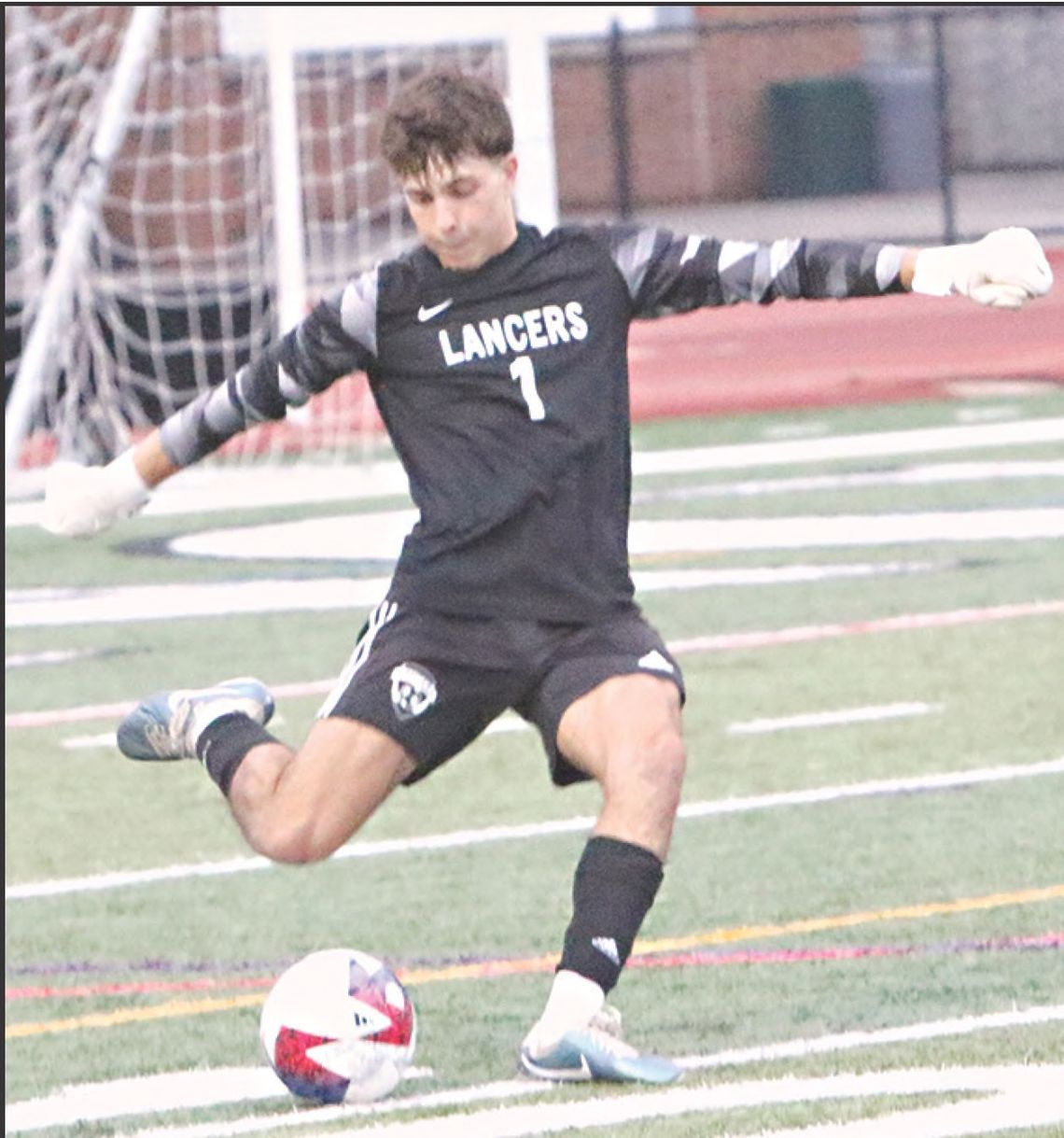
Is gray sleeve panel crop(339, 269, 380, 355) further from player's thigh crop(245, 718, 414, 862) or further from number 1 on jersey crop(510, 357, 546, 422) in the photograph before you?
player's thigh crop(245, 718, 414, 862)

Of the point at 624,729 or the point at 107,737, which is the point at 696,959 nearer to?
the point at 624,729

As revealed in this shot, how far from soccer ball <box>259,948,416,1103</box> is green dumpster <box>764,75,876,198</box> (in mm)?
25424

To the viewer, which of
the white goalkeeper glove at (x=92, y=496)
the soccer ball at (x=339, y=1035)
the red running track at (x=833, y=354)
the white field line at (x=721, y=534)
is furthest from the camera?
the red running track at (x=833, y=354)

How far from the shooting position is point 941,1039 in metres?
6.12

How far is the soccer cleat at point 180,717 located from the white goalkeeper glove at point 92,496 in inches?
19.4

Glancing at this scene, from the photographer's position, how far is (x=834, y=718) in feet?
34.7

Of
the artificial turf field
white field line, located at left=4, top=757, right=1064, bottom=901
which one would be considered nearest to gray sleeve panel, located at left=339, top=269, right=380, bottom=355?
the artificial turf field

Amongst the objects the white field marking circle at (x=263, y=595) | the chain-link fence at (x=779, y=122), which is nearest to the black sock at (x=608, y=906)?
the white field marking circle at (x=263, y=595)

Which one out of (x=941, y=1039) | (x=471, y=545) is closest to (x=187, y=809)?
(x=471, y=545)

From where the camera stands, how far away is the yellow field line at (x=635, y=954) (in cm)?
707

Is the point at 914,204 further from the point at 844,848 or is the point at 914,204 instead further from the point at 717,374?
the point at 844,848

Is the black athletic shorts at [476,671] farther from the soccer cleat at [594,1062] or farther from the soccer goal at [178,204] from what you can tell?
the soccer goal at [178,204]

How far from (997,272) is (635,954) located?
2.04 meters

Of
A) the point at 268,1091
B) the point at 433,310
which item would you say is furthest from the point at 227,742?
the point at 433,310
